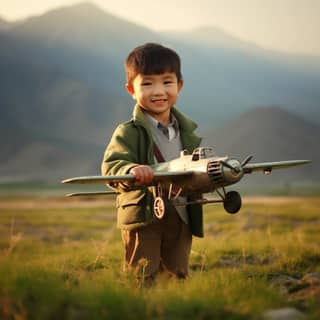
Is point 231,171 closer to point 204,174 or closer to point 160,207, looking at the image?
point 204,174

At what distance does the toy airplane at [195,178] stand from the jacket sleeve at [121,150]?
1.07 feet

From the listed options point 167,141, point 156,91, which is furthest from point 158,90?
point 167,141

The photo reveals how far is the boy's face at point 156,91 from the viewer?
5.38 meters

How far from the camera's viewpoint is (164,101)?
18.0ft

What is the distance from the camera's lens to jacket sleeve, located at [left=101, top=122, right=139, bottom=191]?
5098mm

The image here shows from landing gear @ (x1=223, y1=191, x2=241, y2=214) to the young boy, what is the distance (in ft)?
2.21

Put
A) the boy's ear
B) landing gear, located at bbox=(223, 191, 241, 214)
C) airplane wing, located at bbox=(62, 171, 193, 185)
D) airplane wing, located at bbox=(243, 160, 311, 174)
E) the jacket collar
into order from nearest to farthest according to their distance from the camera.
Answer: airplane wing, located at bbox=(62, 171, 193, 185) → landing gear, located at bbox=(223, 191, 241, 214) → airplane wing, located at bbox=(243, 160, 311, 174) → the jacket collar → the boy's ear

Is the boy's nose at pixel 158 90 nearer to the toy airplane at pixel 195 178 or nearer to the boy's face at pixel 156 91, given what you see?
the boy's face at pixel 156 91

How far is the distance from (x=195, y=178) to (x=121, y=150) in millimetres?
945

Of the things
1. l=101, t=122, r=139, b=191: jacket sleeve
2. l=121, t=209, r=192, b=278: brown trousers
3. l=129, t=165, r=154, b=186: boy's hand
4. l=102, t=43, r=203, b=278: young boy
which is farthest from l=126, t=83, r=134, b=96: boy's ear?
l=129, t=165, r=154, b=186: boy's hand

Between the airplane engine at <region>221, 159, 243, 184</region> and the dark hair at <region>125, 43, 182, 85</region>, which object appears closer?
the airplane engine at <region>221, 159, 243, 184</region>

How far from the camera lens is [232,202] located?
4727 millimetres

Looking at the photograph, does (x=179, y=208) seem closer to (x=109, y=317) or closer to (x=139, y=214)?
(x=139, y=214)

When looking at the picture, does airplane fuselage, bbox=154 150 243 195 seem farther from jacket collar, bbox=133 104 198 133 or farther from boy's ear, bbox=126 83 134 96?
boy's ear, bbox=126 83 134 96
